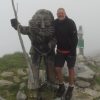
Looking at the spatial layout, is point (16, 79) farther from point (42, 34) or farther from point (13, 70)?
point (42, 34)

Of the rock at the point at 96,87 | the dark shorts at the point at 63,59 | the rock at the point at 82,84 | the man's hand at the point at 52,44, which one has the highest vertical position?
the man's hand at the point at 52,44

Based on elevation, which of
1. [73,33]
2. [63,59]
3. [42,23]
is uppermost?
[42,23]

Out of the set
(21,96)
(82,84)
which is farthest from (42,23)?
(82,84)

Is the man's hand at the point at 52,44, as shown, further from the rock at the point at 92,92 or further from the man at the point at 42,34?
the rock at the point at 92,92

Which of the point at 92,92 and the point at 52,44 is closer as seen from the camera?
the point at 52,44

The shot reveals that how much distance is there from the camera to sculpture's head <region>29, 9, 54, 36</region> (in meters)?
13.0

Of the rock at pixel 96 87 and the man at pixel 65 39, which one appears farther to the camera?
the rock at pixel 96 87

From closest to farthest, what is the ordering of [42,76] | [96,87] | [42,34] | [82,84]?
[42,34], [42,76], [82,84], [96,87]

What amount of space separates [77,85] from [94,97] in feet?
3.27

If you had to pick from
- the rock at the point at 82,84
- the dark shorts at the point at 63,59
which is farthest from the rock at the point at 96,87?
the dark shorts at the point at 63,59

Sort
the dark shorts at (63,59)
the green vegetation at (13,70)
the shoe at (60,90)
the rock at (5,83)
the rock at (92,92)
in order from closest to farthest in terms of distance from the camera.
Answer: the dark shorts at (63,59), the shoe at (60,90), the green vegetation at (13,70), the rock at (5,83), the rock at (92,92)

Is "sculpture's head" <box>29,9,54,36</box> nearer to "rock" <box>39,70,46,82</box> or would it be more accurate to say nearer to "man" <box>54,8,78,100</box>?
"man" <box>54,8,78,100</box>

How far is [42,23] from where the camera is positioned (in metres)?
13.1

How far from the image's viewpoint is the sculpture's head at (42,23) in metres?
13.0
